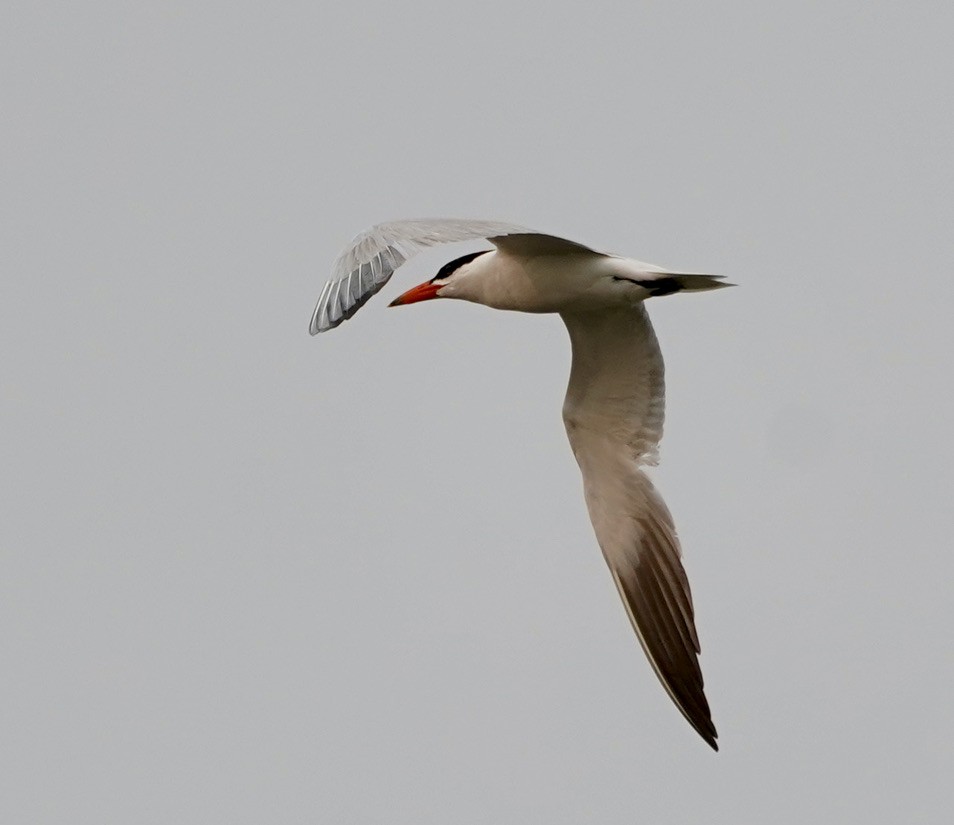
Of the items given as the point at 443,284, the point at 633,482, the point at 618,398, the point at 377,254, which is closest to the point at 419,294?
the point at 443,284

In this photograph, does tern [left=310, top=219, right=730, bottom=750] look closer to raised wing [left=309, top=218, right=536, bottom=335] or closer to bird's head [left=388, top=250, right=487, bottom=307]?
bird's head [left=388, top=250, right=487, bottom=307]

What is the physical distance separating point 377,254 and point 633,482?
409cm

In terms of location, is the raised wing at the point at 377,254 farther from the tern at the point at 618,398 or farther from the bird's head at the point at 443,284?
the bird's head at the point at 443,284

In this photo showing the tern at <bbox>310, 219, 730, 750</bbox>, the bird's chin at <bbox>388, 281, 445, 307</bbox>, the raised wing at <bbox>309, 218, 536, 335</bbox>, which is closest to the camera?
the raised wing at <bbox>309, 218, 536, 335</bbox>

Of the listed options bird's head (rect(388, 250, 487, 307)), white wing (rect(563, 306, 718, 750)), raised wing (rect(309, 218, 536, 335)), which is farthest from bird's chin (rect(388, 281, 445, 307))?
raised wing (rect(309, 218, 536, 335))

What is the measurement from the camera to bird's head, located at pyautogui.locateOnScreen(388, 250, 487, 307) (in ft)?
34.2

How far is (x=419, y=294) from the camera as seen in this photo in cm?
1060

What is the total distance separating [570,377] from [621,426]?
20.6 inches

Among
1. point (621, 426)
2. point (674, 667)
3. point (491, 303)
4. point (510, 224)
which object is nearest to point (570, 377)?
point (621, 426)

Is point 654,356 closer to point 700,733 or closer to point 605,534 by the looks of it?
point 605,534

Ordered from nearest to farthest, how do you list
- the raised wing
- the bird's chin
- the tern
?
1. the raised wing
2. the tern
3. the bird's chin

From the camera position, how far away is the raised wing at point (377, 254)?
768 centimetres

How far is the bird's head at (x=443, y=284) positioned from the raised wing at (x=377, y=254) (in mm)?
1944

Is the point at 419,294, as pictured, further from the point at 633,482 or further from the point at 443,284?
the point at 633,482
